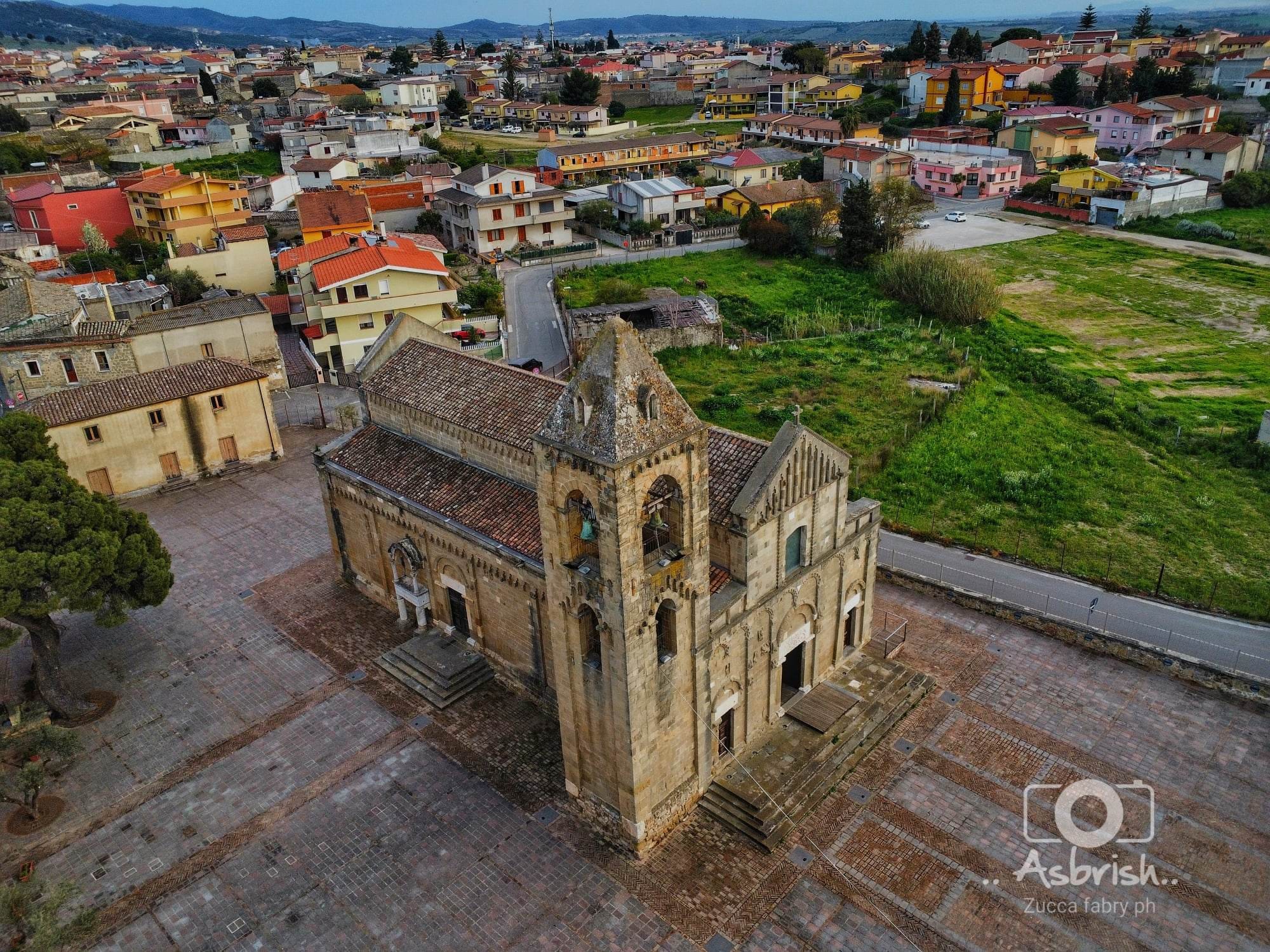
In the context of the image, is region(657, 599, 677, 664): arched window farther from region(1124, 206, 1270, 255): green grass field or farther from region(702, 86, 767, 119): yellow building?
region(702, 86, 767, 119): yellow building

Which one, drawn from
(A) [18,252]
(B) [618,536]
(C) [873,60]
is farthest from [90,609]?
(C) [873,60]

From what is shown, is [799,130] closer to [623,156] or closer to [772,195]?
[623,156]

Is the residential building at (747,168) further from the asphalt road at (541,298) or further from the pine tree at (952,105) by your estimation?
the pine tree at (952,105)

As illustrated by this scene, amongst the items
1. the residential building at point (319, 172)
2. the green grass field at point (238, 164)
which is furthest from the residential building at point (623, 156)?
the green grass field at point (238, 164)

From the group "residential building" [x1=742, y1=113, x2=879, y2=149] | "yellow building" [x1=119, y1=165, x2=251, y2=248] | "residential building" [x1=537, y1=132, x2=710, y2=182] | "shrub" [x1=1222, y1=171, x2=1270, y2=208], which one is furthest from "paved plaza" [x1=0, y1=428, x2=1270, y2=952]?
"residential building" [x1=742, y1=113, x2=879, y2=149]

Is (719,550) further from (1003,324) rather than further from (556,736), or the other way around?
(1003,324)

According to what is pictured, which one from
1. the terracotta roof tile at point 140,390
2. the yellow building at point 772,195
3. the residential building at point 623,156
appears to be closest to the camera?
the terracotta roof tile at point 140,390
